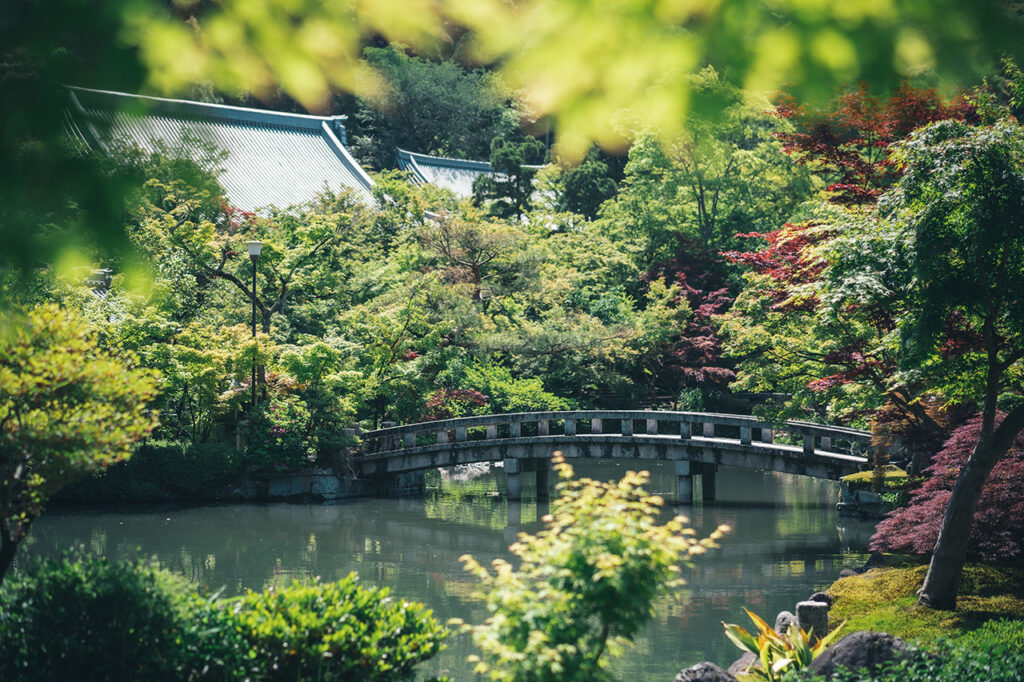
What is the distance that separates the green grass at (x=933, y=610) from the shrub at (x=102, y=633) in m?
5.14

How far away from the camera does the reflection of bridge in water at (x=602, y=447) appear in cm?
1698

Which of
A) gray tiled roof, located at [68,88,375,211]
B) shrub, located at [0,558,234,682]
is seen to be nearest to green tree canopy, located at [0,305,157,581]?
shrub, located at [0,558,234,682]

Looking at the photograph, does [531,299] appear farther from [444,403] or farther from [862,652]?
[862,652]

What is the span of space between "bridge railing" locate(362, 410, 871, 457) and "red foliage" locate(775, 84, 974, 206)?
4.17 m

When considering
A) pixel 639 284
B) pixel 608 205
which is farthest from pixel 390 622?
pixel 608 205

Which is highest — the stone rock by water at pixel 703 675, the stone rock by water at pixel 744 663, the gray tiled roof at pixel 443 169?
the gray tiled roof at pixel 443 169

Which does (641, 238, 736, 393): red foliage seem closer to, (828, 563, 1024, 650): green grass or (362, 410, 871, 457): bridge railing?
(362, 410, 871, 457): bridge railing

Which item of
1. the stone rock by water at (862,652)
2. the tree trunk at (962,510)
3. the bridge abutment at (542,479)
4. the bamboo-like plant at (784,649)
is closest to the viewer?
the stone rock by water at (862,652)

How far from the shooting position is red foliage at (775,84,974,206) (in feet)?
39.5

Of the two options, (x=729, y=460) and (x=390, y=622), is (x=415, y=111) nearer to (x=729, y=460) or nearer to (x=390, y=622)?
(x=729, y=460)

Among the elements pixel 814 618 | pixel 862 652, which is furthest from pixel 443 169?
pixel 862 652

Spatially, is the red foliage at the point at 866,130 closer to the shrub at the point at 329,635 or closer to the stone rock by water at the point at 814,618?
the stone rock by water at the point at 814,618

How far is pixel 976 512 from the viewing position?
9.19 m

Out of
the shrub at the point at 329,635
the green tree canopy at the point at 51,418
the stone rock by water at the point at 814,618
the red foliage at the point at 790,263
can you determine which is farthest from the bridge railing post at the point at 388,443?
the shrub at the point at 329,635
